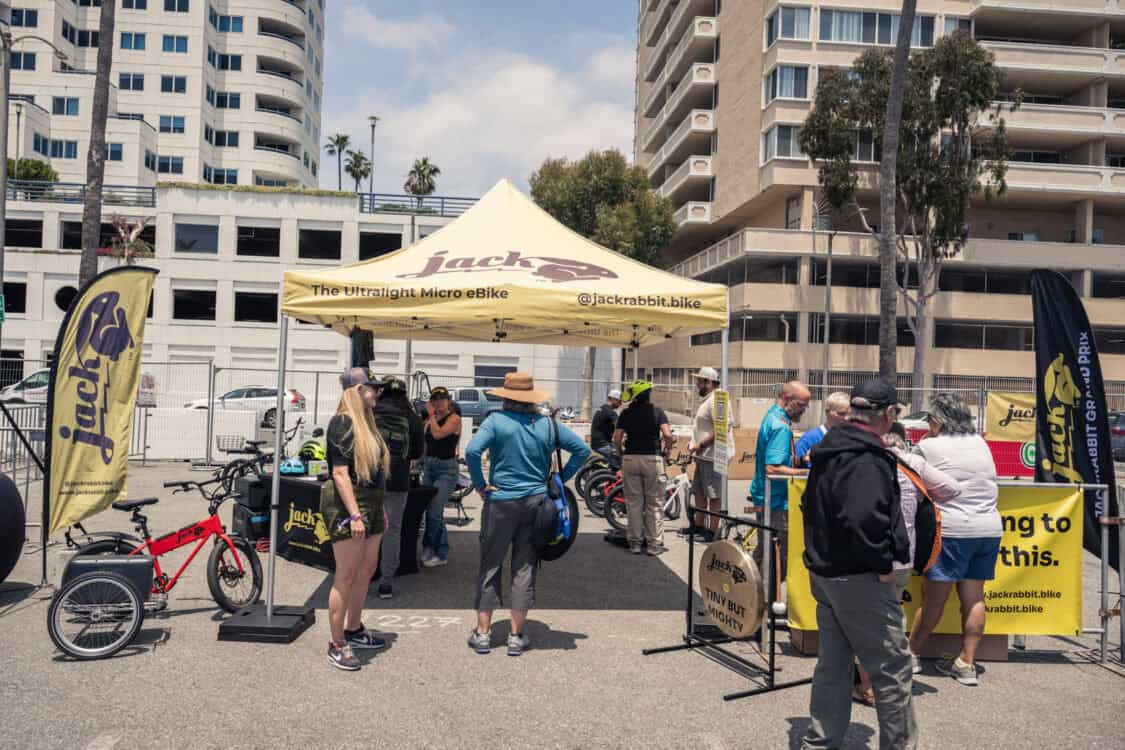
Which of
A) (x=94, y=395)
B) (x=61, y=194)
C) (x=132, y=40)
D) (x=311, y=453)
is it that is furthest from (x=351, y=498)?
(x=132, y=40)

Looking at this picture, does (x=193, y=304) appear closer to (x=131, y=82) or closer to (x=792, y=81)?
(x=131, y=82)

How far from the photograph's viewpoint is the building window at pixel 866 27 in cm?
3950

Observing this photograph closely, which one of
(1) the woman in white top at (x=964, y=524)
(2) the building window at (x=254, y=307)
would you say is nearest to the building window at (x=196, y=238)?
(2) the building window at (x=254, y=307)

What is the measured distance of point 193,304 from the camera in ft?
127

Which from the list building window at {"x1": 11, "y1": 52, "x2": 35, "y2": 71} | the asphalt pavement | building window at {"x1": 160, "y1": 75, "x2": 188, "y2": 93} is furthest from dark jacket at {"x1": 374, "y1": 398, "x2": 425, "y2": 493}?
building window at {"x1": 11, "y1": 52, "x2": 35, "y2": 71}

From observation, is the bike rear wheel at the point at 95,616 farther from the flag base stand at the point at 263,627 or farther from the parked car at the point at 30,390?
the parked car at the point at 30,390

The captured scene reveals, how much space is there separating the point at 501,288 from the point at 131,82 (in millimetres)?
63808

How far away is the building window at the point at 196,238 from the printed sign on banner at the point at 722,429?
3698cm

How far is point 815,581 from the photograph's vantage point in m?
4.29

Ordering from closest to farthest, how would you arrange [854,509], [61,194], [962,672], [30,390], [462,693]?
1. [854,509]
2. [462,693]
3. [962,672]
4. [30,390]
5. [61,194]

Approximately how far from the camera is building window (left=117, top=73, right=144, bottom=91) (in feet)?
194

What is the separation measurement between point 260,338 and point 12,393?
14698 millimetres

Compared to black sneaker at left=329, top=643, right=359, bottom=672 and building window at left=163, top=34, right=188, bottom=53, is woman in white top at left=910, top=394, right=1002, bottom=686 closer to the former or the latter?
black sneaker at left=329, top=643, right=359, bottom=672

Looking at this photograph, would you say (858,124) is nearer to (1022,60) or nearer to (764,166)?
(764,166)
